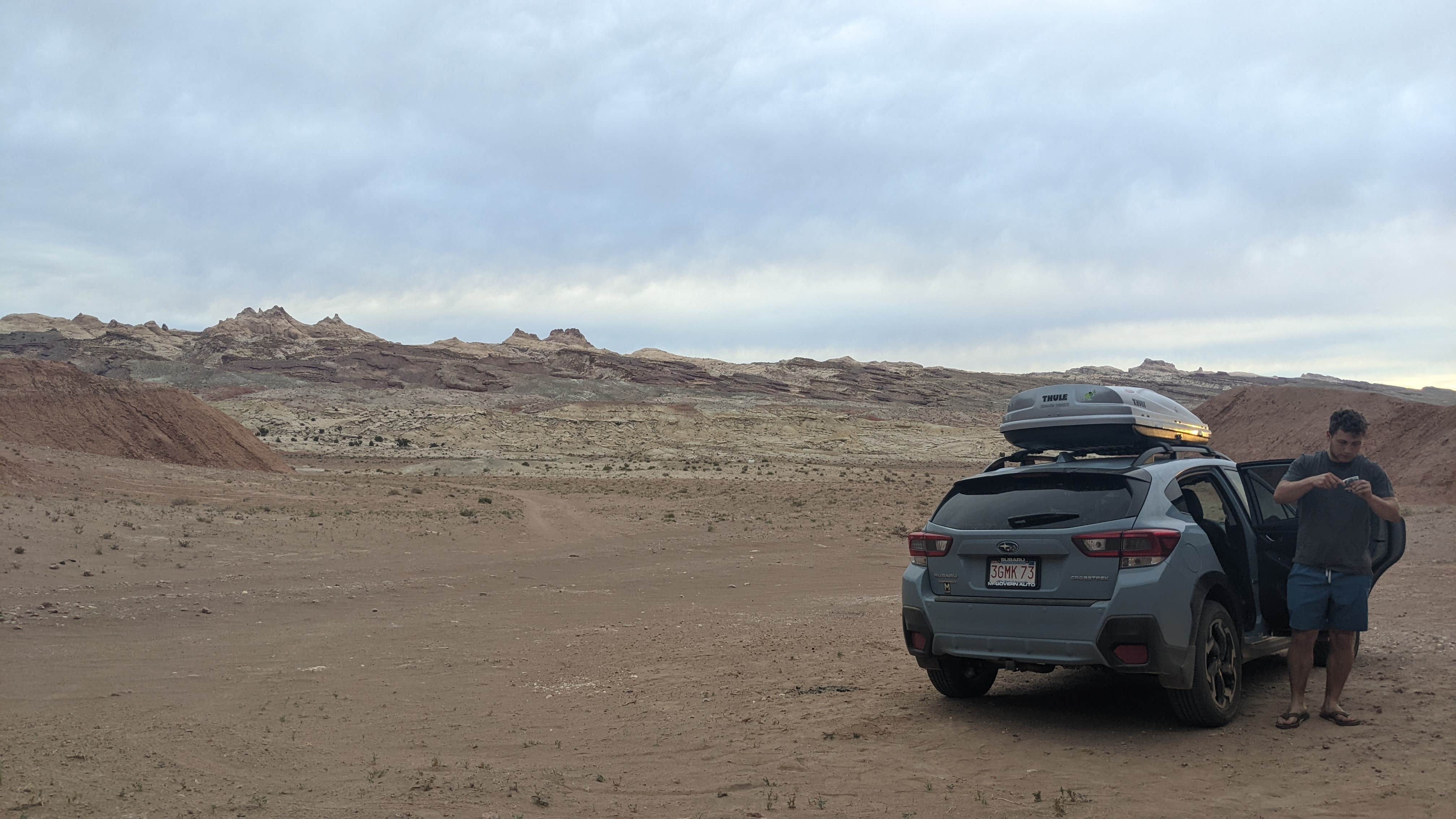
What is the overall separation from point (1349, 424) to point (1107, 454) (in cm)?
208

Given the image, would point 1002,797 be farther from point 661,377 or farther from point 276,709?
point 661,377

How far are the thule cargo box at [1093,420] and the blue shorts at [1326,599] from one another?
1.70 metres

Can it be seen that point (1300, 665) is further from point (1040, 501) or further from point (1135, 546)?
point (1040, 501)

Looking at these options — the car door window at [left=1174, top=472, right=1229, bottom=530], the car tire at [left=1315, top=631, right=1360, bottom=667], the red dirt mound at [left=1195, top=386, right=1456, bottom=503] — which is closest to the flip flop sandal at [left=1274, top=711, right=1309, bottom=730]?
the car door window at [left=1174, top=472, right=1229, bottom=530]

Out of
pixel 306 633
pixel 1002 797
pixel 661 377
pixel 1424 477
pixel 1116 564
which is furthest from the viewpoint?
pixel 661 377

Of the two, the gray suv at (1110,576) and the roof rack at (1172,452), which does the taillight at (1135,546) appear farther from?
the roof rack at (1172,452)

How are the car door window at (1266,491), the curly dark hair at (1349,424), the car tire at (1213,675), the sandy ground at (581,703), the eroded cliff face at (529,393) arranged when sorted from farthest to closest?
the eroded cliff face at (529,393) → the car door window at (1266,491) → the car tire at (1213,675) → the curly dark hair at (1349,424) → the sandy ground at (581,703)

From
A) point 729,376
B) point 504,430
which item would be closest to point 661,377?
point 729,376

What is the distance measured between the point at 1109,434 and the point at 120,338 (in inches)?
4873

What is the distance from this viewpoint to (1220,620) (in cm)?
604

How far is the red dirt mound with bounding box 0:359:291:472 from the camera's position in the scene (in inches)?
1389

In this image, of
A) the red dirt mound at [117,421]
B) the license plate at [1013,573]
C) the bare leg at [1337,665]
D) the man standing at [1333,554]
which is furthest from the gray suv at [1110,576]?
the red dirt mound at [117,421]

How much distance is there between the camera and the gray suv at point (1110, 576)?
5.66 m

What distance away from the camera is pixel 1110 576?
5691 mm
